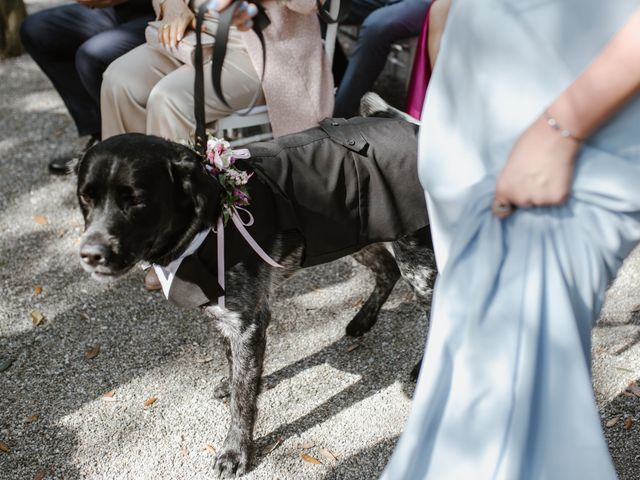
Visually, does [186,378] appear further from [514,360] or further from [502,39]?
[502,39]

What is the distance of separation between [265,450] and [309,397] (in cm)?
38

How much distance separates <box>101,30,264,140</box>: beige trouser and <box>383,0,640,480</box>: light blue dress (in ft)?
6.98

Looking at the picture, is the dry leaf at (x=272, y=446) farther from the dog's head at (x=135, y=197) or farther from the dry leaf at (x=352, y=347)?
the dog's head at (x=135, y=197)

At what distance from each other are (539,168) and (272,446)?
2080 mm

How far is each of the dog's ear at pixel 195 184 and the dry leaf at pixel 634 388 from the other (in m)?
2.12

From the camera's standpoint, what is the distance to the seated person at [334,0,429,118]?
4.96 metres

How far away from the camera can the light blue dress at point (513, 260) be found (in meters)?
1.50

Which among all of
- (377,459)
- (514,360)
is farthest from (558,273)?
(377,459)

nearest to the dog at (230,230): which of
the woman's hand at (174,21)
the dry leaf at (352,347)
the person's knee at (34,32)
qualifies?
the dry leaf at (352,347)

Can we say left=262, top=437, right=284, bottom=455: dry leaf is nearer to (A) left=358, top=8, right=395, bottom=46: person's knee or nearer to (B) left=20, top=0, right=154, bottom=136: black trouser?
(B) left=20, top=0, right=154, bottom=136: black trouser

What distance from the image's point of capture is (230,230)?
2799 mm

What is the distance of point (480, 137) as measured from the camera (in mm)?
1646

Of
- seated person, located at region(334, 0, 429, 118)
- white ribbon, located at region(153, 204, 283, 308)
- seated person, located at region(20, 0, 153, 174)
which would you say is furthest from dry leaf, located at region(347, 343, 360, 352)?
seated person, located at region(20, 0, 153, 174)

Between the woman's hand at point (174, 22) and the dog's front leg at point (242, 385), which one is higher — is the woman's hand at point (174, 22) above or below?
above
